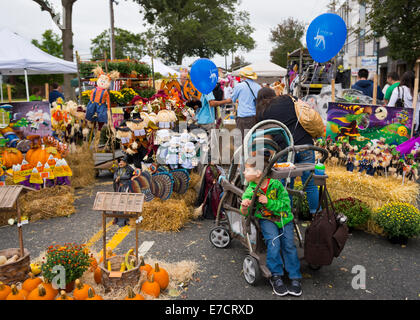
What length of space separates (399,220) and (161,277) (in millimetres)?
2896

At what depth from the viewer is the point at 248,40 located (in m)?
36.8

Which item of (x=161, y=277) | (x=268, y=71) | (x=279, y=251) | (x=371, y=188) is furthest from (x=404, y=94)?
(x=268, y=71)

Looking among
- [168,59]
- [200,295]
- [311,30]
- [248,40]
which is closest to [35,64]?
[311,30]

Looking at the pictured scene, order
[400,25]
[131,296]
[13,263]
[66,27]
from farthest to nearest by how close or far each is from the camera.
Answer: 1. [66,27]
2. [400,25]
3. [13,263]
4. [131,296]

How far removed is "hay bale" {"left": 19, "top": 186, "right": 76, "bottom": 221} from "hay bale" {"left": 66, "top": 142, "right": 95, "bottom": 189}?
1177 millimetres

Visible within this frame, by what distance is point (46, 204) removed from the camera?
542 cm

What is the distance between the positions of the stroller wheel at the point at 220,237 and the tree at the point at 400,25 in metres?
10.8

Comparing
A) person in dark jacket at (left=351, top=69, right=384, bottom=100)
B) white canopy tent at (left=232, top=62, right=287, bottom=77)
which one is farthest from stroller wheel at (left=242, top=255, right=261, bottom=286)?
white canopy tent at (left=232, top=62, right=287, bottom=77)

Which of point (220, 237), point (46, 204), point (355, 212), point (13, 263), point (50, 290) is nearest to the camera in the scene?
point (50, 290)

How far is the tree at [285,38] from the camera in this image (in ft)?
118

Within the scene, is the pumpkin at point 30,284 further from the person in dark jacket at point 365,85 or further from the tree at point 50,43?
the tree at point 50,43

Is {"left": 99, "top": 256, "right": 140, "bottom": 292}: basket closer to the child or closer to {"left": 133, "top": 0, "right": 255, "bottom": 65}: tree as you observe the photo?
the child

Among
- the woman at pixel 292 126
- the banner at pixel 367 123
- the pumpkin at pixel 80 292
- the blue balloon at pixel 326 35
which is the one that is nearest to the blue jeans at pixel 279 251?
the woman at pixel 292 126

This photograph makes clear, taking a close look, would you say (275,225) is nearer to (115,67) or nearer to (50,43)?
(115,67)
